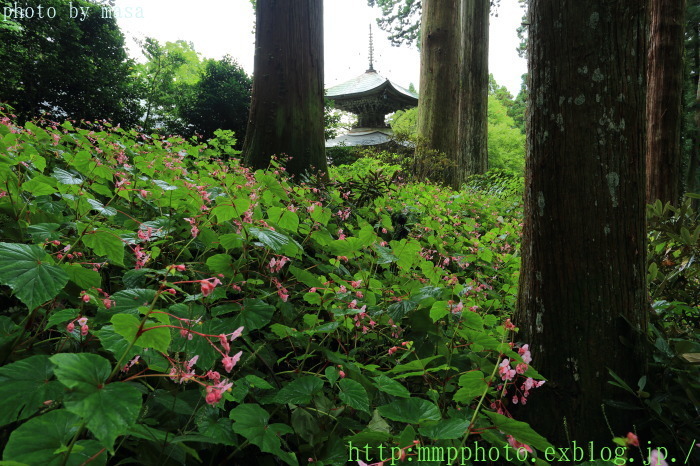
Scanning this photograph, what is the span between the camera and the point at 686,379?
55.4 inches

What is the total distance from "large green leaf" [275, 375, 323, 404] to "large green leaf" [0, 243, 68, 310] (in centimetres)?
61

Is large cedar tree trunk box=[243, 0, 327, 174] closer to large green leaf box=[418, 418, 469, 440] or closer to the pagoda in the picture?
large green leaf box=[418, 418, 469, 440]

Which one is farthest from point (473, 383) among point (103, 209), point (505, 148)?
point (505, 148)

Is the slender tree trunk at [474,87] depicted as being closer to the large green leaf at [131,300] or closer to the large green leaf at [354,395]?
the large green leaf at [354,395]

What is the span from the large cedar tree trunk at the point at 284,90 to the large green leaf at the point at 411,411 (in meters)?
3.48

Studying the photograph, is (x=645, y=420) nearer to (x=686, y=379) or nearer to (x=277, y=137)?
(x=686, y=379)

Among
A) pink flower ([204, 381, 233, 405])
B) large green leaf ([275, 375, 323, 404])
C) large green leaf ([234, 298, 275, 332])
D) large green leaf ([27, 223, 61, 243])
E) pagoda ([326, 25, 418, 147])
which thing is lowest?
large green leaf ([275, 375, 323, 404])

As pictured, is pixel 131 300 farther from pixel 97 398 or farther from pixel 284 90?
pixel 284 90

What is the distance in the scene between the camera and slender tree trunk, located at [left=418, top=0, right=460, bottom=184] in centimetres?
893

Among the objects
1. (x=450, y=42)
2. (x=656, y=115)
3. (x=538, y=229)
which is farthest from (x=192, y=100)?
(x=538, y=229)

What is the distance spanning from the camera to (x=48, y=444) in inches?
25.6

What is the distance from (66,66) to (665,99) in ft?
36.1

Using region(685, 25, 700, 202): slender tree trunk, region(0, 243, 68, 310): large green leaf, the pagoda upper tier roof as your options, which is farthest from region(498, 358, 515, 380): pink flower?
the pagoda upper tier roof

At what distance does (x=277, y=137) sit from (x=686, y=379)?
3.88 metres
